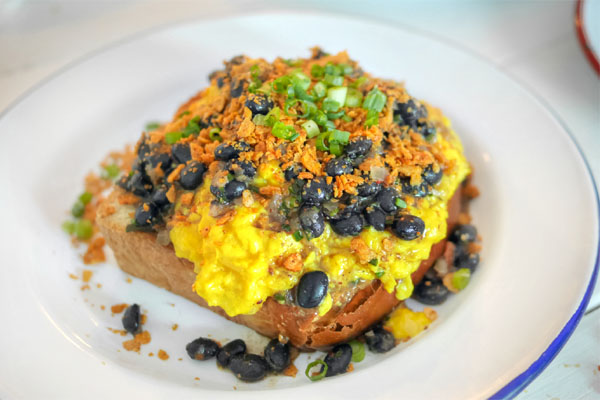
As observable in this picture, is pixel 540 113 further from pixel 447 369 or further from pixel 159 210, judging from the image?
pixel 159 210

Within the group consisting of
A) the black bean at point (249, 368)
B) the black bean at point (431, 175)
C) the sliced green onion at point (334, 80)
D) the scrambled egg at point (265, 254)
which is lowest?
the black bean at point (249, 368)

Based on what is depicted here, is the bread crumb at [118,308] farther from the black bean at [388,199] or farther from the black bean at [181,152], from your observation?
the black bean at [388,199]

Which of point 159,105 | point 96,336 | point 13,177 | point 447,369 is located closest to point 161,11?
point 159,105

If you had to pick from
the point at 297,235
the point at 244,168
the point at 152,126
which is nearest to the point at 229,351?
the point at 297,235

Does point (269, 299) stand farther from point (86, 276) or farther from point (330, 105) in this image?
point (86, 276)

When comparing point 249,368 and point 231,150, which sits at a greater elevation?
point 231,150

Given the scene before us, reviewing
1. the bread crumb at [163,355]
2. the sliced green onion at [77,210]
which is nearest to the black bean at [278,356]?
the bread crumb at [163,355]

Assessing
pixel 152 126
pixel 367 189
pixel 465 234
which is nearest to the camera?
pixel 367 189
